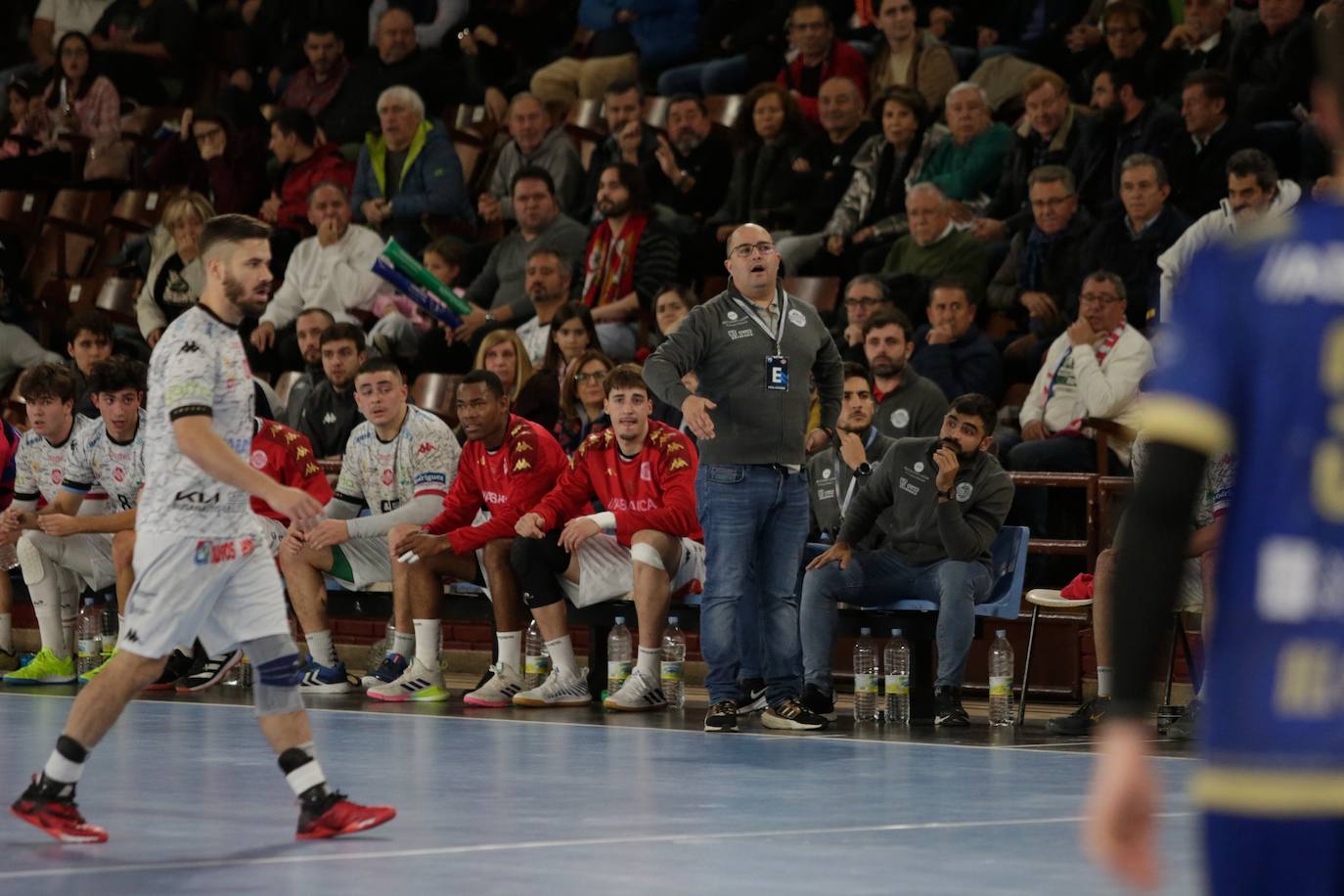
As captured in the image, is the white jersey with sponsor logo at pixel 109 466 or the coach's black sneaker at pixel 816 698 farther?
the white jersey with sponsor logo at pixel 109 466

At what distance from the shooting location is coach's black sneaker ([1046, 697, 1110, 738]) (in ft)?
29.7

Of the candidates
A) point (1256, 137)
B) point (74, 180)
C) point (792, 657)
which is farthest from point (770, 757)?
point (74, 180)

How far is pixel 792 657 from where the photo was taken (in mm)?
9227

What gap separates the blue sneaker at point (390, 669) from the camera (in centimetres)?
1084

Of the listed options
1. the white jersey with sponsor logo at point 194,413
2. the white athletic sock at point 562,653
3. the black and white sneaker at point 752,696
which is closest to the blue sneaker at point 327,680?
the white athletic sock at point 562,653

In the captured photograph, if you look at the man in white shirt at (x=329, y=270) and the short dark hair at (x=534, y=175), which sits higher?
the short dark hair at (x=534, y=175)

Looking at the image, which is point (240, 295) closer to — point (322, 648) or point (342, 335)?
point (322, 648)

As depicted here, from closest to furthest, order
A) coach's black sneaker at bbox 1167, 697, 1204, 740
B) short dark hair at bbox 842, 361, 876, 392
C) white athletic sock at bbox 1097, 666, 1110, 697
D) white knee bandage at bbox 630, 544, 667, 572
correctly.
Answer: coach's black sneaker at bbox 1167, 697, 1204, 740
white athletic sock at bbox 1097, 666, 1110, 697
white knee bandage at bbox 630, 544, 667, 572
short dark hair at bbox 842, 361, 876, 392

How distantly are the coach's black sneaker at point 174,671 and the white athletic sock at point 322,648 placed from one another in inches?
32.4

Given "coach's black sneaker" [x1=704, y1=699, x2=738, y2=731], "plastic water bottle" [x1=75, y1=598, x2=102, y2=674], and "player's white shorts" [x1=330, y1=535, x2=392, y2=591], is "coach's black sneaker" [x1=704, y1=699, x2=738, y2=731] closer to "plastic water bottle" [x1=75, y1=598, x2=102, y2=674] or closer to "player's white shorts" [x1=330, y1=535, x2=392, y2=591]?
"player's white shorts" [x1=330, y1=535, x2=392, y2=591]

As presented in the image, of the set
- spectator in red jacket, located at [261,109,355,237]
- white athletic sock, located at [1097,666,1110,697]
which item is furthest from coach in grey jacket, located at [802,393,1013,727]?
spectator in red jacket, located at [261,109,355,237]

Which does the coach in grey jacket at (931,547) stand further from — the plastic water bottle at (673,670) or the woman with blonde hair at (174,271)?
the woman with blonde hair at (174,271)

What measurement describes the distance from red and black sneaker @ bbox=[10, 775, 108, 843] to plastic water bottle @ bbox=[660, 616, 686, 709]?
4.37 metres

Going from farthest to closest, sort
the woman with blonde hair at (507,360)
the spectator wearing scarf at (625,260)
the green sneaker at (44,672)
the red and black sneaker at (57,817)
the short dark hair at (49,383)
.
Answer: the spectator wearing scarf at (625,260) < the woman with blonde hair at (507,360) < the short dark hair at (49,383) < the green sneaker at (44,672) < the red and black sneaker at (57,817)
